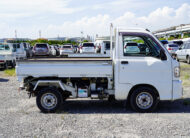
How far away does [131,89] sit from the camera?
6633 millimetres

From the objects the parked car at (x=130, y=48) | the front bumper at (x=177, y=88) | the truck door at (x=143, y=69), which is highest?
the parked car at (x=130, y=48)

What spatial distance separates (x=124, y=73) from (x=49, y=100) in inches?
87.7

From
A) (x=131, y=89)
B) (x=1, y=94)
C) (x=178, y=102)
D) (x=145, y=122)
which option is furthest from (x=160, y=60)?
(x=1, y=94)

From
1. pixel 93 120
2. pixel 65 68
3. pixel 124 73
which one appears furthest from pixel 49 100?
pixel 124 73

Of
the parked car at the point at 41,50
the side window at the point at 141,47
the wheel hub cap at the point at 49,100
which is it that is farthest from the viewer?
the parked car at the point at 41,50

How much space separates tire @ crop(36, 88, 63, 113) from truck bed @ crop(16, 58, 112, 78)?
1.60 feet

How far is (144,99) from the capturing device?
6.62m

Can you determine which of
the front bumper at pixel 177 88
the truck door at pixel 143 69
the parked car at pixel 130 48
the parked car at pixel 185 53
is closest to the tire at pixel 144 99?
the truck door at pixel 143 69

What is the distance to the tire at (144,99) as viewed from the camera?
257 inches

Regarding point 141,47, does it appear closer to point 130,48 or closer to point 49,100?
point 130,48

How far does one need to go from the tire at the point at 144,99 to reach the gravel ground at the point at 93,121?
0.18 metres

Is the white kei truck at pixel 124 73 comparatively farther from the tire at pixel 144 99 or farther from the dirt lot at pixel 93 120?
the dirt lot at pixel 93 120

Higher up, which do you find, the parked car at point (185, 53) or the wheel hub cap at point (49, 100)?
the parked car at point (185, 53)

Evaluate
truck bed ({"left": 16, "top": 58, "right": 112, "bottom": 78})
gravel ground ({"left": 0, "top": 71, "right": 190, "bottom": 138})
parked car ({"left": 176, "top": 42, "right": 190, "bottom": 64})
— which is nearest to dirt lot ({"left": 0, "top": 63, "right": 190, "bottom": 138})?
gravel ground ({"left": 0, "top": 71, "right": 190, "bottom": 138})
